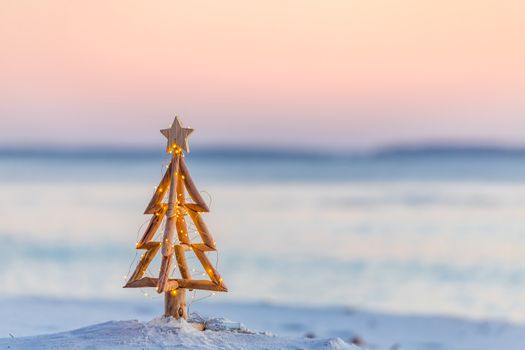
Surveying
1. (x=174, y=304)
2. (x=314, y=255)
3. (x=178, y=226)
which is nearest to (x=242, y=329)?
(x=174, y=304)

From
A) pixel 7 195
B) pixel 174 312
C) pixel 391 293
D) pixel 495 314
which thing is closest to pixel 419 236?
pixel 391 293

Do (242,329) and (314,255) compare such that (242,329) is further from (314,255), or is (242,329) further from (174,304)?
(314,255)

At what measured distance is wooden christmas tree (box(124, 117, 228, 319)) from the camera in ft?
25.5

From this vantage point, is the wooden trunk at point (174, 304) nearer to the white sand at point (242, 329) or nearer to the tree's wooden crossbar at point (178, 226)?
the tree's wooden crossbar at point (178, 226)

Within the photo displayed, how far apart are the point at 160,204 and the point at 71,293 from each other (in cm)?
809

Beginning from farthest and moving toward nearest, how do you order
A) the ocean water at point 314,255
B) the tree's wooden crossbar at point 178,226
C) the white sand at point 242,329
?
the ocean water at point 314,255, the tree's wooden crossbar at point 178,226, the white sand at point 242,329

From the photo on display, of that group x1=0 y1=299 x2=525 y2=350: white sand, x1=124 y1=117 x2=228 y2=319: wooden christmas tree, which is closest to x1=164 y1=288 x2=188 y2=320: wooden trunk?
x1=124 y1=117 x2=228 y2=319: wooden christmas tree

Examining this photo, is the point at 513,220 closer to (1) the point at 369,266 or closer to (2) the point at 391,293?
(1) the point at 369,266

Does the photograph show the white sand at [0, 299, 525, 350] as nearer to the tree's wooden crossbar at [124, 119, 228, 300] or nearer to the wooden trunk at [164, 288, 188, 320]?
the wooden trunk at [164, 288, 188, 320]

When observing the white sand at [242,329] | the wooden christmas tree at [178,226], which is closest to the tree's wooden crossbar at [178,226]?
the wooden christmas tree at [178,226]

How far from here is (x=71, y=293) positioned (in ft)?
50.2

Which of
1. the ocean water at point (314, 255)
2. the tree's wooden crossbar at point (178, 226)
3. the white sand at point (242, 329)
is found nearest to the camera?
the white sand at point (242, 329)

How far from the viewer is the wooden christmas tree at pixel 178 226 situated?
7.77m

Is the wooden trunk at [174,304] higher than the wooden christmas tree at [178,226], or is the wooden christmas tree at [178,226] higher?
the wooden christmas tree at [178,226]
